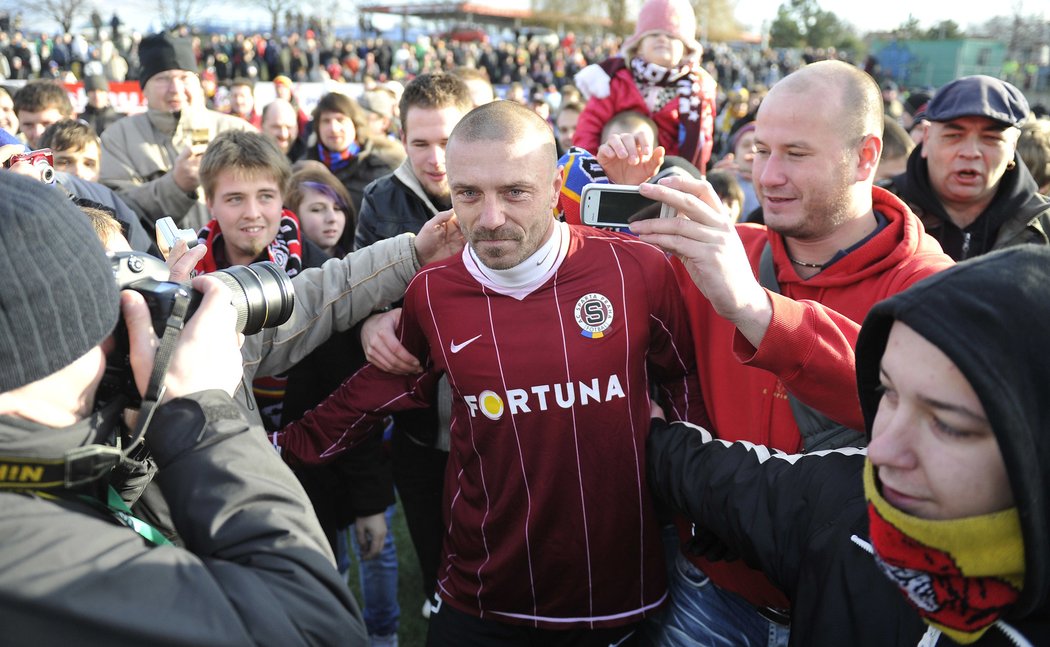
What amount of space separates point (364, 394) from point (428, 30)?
2420 inches

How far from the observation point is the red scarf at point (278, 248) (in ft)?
10.7

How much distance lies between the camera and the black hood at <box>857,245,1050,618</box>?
1.19 m

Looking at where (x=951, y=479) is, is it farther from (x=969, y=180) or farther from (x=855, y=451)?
(x=969, y=180)

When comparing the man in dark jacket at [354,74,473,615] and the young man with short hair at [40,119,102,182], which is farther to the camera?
the young man with short hair at [40,119,102,182]

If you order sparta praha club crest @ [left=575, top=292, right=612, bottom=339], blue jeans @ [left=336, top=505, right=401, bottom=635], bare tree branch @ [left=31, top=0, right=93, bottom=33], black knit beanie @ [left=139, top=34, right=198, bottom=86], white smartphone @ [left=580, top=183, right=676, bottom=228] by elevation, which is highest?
bare tree branch @ [left=31, top=0, right=93, bottom=33]

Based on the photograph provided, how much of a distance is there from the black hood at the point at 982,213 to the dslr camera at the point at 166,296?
3.09 m

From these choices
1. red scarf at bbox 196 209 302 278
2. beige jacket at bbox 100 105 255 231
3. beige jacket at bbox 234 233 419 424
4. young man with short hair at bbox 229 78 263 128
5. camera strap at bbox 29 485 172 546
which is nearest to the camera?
camera strap at bbox 29 485 172 546

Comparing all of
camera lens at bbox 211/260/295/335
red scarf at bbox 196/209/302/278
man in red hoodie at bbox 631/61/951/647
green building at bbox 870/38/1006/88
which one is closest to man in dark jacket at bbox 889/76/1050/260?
man in red hoodie at bbox 631/61/951/647

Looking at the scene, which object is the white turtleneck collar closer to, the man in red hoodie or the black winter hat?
the man in red hoodie

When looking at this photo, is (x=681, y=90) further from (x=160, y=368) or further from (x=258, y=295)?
(x=160, y=368)

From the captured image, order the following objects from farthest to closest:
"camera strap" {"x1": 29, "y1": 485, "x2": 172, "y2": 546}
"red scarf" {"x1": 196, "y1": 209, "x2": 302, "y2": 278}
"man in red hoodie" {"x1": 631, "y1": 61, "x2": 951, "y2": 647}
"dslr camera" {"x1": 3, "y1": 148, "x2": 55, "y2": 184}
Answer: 1. "red scarf" {"x1": 196, "y1": 209, "x2": 302, "y2": 278}
2. "dslr camera" {"x1": 3, "y1": 148, "x2": 55, "y2": 184}
3. "man in red hoodie" {"x1": 631, "y1": 61, "x2": 951, "y2": 647}
4. "camera strap" {"x1": 29, "y1": 485, "x2": 172, "y2": 546}

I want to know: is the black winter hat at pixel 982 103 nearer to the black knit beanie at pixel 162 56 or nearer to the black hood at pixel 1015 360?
the black hood at pixel 1015 360

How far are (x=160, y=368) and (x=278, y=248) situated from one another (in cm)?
198

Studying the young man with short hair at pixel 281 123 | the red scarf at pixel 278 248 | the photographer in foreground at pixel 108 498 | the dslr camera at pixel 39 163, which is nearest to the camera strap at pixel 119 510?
the photographer in foreground at pixel 108 498
